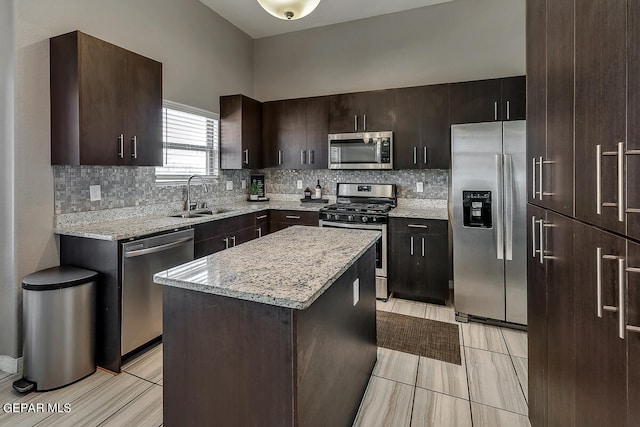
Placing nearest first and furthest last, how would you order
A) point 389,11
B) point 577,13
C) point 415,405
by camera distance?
point 577,13 → point 415,405 → point 389,11

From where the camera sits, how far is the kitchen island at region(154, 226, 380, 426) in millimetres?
1178

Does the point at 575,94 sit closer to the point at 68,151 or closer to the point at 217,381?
the point at 217,381

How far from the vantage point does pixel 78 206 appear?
271 cm

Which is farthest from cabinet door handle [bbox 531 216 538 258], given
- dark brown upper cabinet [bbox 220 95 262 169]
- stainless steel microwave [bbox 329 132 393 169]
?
dark brown upper cabinet [bbox 220 95 262 169]

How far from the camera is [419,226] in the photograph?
356cm

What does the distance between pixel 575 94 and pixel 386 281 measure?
2861 millimetres

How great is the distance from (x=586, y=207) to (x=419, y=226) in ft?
8.42

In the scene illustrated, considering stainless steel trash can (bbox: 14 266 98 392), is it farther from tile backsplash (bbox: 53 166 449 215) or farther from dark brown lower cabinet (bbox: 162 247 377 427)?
dark brown lower cabinet (bbox: 162 247 377 427)

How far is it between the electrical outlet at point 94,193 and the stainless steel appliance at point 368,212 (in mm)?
2250

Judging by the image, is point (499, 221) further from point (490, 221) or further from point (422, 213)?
point (422, 213)

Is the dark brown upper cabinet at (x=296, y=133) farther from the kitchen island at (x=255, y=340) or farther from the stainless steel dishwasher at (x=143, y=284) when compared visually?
the kitchen island at (x=255, y=340)

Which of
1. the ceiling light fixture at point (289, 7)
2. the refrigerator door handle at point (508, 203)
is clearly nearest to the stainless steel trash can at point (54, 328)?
the ceiling light fixture at point (289, 7)

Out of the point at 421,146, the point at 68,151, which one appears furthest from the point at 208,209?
the point at 421,146

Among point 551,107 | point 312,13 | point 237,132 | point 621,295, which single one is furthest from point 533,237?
point 312,13
